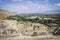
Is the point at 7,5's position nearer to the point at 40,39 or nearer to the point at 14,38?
the point at 14,38

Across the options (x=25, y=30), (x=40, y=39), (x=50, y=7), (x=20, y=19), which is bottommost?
(x=40, y=39)

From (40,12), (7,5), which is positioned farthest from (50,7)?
(7,5)

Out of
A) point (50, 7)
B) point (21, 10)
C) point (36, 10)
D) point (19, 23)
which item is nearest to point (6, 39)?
point (19, 23)

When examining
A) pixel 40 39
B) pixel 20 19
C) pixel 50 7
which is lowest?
pixel 40 39

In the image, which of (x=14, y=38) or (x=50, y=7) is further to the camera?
(x=50, y=7)

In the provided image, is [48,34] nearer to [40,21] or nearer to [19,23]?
[40,21]

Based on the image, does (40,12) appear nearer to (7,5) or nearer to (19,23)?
(19,23)

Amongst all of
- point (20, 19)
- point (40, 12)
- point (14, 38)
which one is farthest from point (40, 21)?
point (14, 38)

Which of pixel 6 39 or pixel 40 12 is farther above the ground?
pixel 40 12

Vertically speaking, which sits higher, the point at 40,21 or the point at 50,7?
the point at 50,7
